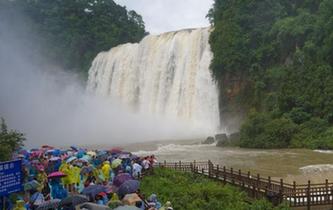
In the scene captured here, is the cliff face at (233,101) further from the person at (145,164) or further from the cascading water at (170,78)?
the person at (145,164)

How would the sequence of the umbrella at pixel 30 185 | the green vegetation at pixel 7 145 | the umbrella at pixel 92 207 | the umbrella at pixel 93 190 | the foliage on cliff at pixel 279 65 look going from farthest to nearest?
the foliage on cliff at pixel 279 65, the green vegetation at pixel 7 145, the umbrella at pixel 30 185, the umbrella at pixel 93 190, the umbrella at pixel 92 207

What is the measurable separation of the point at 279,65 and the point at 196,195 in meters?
29.2

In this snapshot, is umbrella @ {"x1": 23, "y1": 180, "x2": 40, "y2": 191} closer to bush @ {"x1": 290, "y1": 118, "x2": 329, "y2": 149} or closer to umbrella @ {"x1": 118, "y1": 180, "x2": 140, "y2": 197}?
umbrella @ {"x1": 118, "y1": 180, "x2": 140, "y2": 197}

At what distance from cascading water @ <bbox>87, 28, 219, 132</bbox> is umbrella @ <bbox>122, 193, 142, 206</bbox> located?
32627 millimetres

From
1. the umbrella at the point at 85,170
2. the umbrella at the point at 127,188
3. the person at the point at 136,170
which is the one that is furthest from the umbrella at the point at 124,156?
the umbrella at the point at 127,188

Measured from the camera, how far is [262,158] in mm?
26734

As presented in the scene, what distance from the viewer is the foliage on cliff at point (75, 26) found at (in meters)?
69.8

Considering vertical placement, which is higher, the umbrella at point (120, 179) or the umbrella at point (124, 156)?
the umbrella at point (124, 156)

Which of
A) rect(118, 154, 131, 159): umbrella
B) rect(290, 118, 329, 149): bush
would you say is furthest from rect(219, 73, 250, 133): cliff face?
rect(118, 154, 131, 159): umbrella

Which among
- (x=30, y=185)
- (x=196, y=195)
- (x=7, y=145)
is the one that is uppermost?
(x=7, y=145)

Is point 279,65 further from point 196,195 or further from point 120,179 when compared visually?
point 120,179

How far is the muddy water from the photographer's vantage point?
20859mm

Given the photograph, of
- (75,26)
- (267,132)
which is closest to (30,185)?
(267,132)

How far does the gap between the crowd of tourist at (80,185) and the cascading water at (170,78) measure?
27.2 metres
